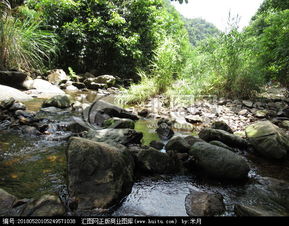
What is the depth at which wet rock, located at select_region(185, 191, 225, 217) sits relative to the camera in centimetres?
144

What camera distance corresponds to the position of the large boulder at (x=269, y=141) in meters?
2.41

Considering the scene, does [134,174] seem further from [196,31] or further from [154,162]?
[196,31]

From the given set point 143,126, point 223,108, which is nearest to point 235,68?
point 223,108

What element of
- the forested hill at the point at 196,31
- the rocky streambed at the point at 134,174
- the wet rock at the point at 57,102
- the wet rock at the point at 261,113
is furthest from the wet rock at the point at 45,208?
the forested hill at the point at 196,31

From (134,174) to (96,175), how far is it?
51 cm

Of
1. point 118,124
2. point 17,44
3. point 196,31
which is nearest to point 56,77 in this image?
point 17,44

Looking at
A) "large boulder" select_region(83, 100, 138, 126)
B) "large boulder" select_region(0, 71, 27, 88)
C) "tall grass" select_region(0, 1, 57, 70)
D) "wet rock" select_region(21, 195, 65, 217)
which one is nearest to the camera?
"wet rock" select_region(21, 195, 65, 217)

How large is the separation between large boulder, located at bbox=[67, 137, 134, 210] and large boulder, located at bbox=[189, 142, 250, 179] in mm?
820

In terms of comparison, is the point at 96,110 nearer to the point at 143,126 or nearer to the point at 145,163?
the point at 143,126

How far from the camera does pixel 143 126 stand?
12.3ft

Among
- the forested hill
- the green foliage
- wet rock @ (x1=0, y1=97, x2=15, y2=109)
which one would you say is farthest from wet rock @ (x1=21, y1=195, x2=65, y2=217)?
the forested hill

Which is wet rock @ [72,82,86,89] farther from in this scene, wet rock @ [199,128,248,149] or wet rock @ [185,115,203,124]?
wet rock @ [199,128,248,149]

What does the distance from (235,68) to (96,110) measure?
157 inches

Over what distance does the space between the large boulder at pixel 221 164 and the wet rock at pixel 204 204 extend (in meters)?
0.31
